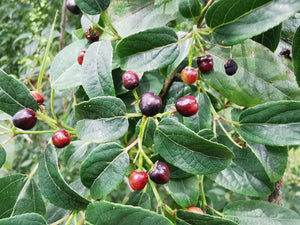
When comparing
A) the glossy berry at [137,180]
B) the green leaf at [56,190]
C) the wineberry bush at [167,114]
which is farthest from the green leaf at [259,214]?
the green leaf at [56,190]

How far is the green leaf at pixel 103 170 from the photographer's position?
665 millimetres

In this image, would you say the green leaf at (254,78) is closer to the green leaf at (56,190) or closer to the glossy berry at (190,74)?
the glossy berry at (190,74)

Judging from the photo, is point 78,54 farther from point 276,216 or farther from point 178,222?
point 276,216

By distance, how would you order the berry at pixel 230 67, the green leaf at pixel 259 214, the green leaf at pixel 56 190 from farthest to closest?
the green leaf at pixel 259 214, the berry at pixel 230 67, the green leaf at pixel 56 190

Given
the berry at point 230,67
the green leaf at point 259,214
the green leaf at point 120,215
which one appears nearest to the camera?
the green leaf at point 120,215

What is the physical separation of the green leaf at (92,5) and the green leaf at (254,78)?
0.37 metres

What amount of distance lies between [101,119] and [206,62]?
1.15ft

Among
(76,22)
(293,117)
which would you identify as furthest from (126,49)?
(76,22)

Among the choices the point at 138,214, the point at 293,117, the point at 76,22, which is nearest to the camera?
the point at 138,214

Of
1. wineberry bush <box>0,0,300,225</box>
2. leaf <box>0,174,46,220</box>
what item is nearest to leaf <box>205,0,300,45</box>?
wineberry bush <box>0,0,300,225</box>

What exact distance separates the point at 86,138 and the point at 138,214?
0.25m

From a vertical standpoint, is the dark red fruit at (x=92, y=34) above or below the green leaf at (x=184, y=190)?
above

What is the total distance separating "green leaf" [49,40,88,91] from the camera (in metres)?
0.89

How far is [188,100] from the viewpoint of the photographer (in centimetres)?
68
